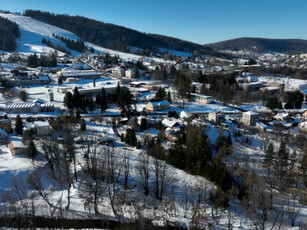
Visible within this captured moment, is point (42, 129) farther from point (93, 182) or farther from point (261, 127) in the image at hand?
point (261, 127)

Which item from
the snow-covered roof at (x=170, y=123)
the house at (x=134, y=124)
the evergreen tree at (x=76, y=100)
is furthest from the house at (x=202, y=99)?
the evergreen tree at (x=76, y=100)

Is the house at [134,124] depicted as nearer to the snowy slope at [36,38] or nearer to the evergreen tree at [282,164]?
the evergreen tree at [282,164]

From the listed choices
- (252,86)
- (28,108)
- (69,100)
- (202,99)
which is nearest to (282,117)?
(202,99)

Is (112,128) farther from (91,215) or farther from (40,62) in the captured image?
(40,62)

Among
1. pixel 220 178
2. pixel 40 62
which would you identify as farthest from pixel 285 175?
pixel 40 62

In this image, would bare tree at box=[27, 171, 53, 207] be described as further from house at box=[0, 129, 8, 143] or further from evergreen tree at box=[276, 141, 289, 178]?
evergreen tree at box=[276, 141, 289, 178]
